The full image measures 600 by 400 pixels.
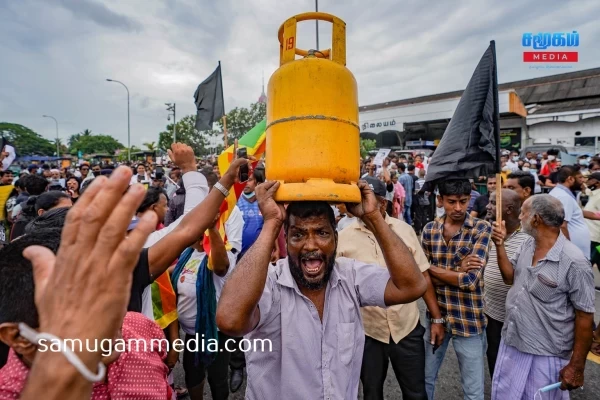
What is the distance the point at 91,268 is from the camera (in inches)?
28.1

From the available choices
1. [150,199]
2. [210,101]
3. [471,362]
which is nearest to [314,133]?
[150,199]

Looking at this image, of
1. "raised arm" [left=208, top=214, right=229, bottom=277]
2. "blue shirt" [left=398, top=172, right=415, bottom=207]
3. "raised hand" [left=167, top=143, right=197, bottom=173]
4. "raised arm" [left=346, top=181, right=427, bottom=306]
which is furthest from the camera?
"blue shirt" [left=398, top=172, right=415, bottom=207]

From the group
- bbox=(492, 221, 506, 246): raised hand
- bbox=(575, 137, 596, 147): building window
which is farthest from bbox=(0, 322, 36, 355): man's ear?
bbox=(575, 137, 596, 147): building window

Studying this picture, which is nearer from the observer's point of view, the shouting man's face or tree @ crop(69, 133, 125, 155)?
the shouting man's face

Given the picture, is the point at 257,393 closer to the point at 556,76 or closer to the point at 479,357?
the point at 479,357

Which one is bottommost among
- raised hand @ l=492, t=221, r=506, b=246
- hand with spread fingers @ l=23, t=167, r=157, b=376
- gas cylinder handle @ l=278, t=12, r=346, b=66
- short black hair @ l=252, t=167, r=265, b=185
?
raised hand @ l=492, t=221, r=506, b=246

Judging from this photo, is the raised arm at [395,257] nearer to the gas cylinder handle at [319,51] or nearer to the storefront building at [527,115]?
the gas cylinder handle at [319,51]

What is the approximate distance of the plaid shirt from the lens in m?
2.83

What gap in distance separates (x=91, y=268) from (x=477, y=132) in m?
2.75

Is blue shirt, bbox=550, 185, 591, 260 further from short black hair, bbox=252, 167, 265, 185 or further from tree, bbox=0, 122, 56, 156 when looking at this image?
tree, bbox=0, 122, 56, 156

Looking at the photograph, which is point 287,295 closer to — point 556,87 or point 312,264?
point 312,264

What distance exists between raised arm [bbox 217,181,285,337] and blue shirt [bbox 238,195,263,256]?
279 cm

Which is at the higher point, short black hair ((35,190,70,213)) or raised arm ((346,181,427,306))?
short black hair ((35,190,70,213))

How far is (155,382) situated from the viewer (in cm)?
142
